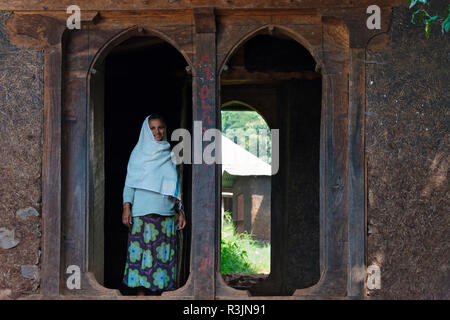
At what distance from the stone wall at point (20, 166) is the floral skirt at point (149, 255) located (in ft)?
2.91

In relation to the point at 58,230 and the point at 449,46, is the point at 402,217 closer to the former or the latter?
the point at 449,46

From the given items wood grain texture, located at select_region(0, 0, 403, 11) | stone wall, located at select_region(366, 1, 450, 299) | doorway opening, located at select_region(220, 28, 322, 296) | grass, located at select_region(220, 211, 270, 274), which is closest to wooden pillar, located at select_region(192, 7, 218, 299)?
wood grain texture, located at select_region(0, 0, 403, 11)

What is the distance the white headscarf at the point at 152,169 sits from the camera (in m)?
5.68

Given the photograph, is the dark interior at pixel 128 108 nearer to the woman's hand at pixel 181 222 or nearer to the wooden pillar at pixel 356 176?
the woman's hand at pixel 181 222

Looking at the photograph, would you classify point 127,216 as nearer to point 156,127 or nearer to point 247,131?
point 156,127

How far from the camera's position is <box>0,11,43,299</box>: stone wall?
5.20 m

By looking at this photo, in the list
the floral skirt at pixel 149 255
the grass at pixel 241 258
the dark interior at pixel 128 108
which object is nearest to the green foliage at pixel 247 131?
the grass at pixel 241 258

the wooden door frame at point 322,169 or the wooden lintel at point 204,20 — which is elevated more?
the wooden lintel at point 204,20

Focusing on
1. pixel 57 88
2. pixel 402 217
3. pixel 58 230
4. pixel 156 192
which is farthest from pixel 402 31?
pixel 58 230

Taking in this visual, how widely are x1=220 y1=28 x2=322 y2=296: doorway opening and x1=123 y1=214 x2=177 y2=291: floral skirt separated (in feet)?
7.78

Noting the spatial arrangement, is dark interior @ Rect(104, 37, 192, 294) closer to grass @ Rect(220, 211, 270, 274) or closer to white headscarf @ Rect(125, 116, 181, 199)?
white headscarf @ Rect(125, 116, 181, 199)

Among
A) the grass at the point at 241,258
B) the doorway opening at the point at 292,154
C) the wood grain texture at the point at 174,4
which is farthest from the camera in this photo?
the grass at the point at 241,258

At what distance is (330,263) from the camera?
5148 mm

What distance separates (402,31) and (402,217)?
1596mm
